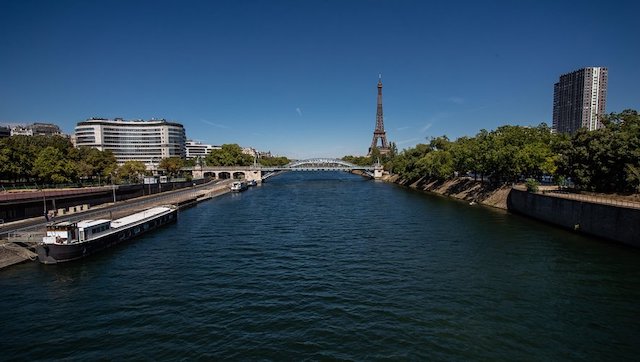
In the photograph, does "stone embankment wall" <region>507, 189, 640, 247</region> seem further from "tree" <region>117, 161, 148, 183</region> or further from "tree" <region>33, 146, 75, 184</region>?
"tree" <region>117, 161, 148, 183</region>

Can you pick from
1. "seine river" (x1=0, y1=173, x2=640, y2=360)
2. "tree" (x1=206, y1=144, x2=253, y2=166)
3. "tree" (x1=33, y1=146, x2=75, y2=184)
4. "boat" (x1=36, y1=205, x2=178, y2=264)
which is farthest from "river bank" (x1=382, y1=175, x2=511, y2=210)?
"tree" (x1=206, y1=144, x2=253, y2=166)

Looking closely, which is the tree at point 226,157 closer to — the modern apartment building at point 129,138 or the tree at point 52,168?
the modern apartment building at point 129,138

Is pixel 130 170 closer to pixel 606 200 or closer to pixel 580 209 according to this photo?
pixel 580 209

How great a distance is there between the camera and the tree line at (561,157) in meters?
44.2

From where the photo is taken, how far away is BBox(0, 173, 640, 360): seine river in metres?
17.3

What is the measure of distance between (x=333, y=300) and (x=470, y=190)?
66.3m

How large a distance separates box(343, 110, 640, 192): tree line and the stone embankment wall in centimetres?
582

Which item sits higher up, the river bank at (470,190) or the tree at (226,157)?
the tree at (226,157)

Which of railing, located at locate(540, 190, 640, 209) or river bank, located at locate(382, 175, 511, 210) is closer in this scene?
railing, located at locate(540, 190, 640, 209)

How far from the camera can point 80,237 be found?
32719 millimetres

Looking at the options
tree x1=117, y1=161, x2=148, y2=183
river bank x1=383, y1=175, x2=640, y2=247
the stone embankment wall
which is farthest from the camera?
tree x1=117, y1=161, x2=148, y2=183

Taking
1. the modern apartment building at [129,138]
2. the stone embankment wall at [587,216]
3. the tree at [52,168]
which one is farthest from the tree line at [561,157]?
the modern apartment building at [129,138]

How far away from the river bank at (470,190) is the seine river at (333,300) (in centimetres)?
2820

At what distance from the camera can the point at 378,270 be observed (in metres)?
28.3
